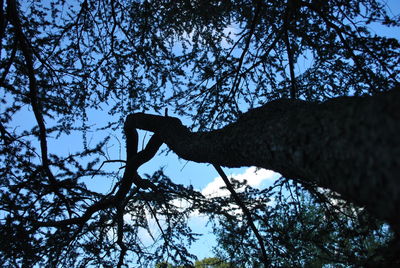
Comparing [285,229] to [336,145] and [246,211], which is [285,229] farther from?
[336,145]

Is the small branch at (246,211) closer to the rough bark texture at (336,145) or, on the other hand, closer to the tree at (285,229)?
the tree at (285,229)

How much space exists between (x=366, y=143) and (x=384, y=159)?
100 millimetres

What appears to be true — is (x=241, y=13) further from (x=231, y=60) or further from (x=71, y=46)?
(x=71, y=46)

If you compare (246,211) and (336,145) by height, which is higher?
(246,211)

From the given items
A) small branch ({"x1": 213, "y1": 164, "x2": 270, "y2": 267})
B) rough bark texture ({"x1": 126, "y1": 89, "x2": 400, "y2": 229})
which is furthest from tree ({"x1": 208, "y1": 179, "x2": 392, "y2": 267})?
rough bark texture ({"x1": 126, "y1": 89, "x2": 400, "y2": 229})

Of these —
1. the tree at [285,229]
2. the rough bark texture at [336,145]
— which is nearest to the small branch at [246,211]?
the tree at [285,229]

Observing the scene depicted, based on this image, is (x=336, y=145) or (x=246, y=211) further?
(x=246, y=211)

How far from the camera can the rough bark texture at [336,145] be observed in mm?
901

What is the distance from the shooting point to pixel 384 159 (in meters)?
0.89

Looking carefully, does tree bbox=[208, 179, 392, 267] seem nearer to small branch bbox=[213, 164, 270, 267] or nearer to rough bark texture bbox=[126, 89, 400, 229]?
small branch bbox=[213, 164, 270, 267]

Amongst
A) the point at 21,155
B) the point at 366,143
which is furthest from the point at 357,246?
the point at 21,155

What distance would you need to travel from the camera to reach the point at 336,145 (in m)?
1.12

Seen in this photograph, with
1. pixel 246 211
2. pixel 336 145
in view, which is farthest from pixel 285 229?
pixel 336 145

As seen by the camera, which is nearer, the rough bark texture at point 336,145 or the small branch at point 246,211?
the rough bark texture at point 336,145
